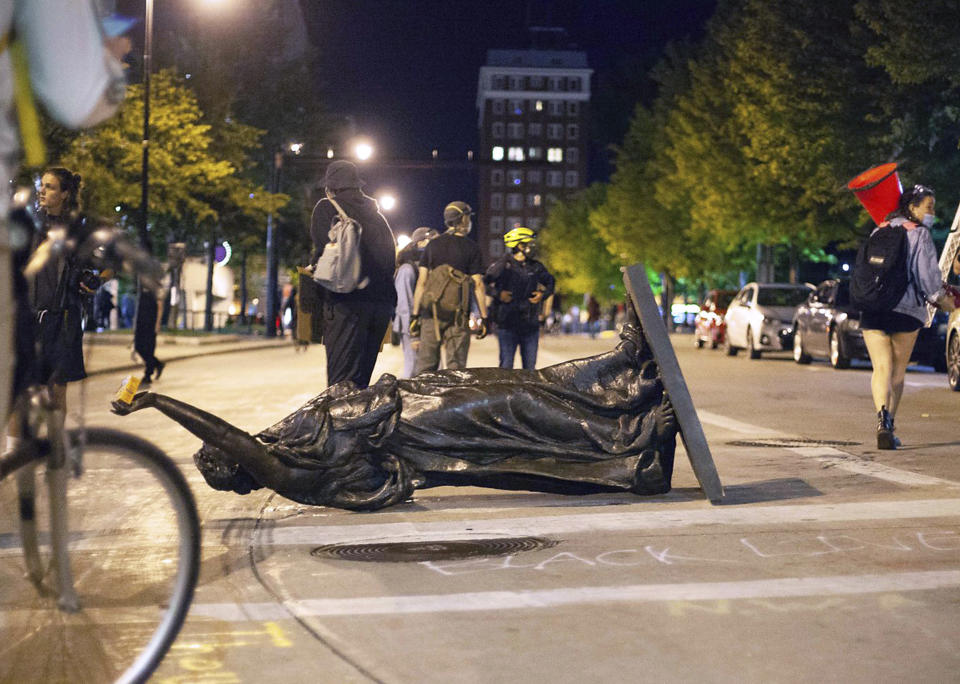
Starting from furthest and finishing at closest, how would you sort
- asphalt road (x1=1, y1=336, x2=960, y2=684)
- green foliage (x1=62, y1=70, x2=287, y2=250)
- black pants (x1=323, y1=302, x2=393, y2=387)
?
1. green foliage (x1=62, y1=70, x2=287, y2=250)
2. black pants (x1=323, y1=302, x2=393, y2=387)
3. asphalt road (x1=1, y1=336, x2=960, y2=684)

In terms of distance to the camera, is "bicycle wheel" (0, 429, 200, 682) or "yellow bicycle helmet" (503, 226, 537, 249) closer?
"bicycle wheel" (0, 429, 200, 682)

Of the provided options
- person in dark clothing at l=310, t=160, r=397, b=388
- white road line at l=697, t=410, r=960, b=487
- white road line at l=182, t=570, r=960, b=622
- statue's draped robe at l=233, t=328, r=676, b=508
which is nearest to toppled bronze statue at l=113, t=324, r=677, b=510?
statue's draped robe at l=233, t=328, r=676, b=508

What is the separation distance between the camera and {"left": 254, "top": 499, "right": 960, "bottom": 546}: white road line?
646 centimetres

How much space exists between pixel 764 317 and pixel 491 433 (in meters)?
22.3

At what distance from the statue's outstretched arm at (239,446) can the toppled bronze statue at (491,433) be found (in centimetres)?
11

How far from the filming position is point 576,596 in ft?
16.8

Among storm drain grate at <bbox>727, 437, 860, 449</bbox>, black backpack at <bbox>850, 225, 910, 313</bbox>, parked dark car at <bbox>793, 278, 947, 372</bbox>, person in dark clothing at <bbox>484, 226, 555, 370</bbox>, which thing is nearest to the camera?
black backpack at <bbox>850, 225, 910, 313</bbox>

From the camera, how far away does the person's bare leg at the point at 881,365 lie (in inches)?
397

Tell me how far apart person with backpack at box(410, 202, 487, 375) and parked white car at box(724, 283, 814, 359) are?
680 inches

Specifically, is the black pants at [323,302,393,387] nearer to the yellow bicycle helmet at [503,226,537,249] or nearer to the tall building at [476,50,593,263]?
the yellow bicycle helmet at [503,226,537,249]

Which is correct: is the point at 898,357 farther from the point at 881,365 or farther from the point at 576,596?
the point at 576,596

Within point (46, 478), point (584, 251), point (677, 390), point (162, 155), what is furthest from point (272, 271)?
point (584, 251)

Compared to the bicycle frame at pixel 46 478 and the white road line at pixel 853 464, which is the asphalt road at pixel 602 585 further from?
the bicycle frame at pixel 46 478

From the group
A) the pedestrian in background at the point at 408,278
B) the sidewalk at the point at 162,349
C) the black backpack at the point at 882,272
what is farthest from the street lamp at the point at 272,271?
the black backpack at the point at 882,272
